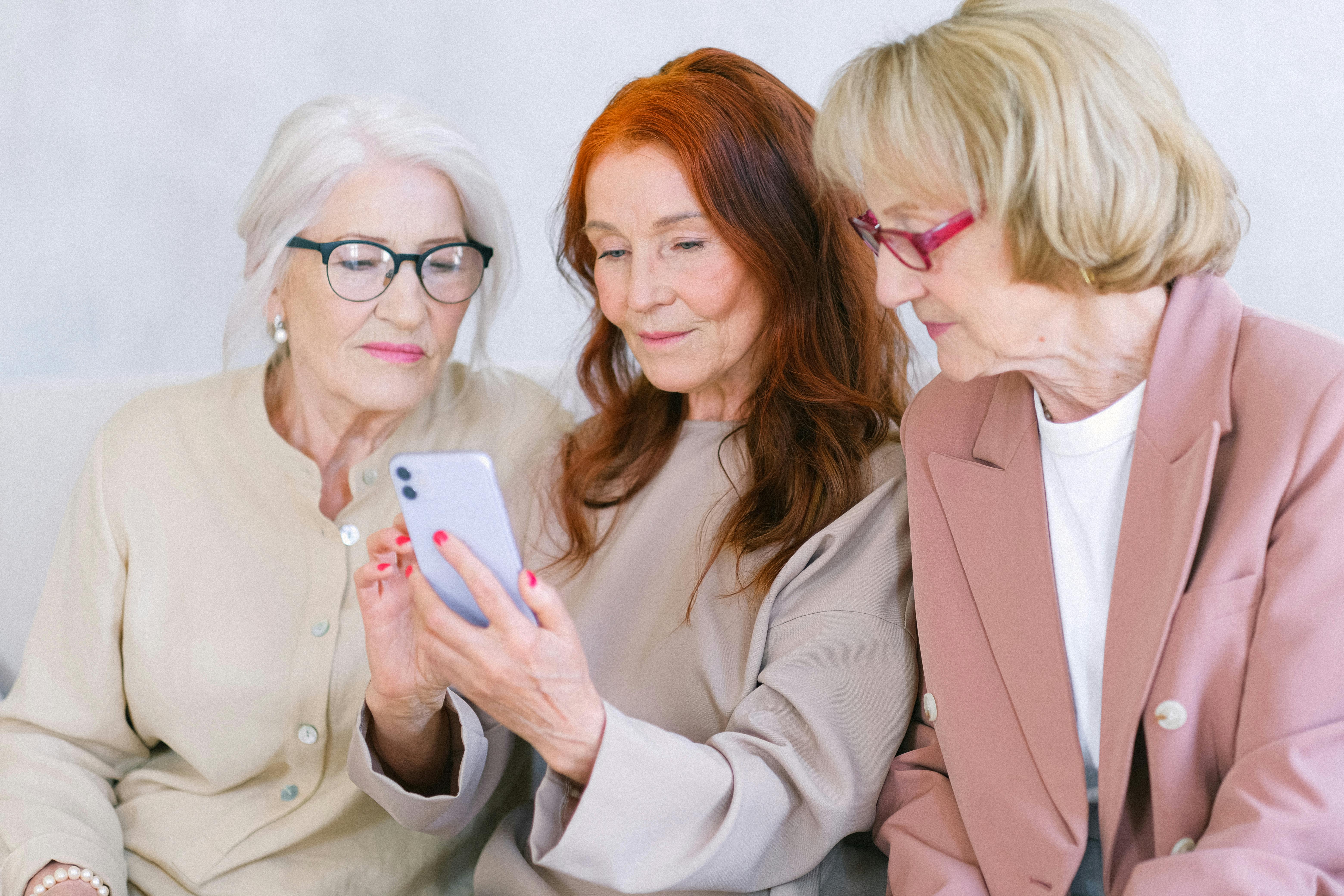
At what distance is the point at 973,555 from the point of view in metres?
1.38

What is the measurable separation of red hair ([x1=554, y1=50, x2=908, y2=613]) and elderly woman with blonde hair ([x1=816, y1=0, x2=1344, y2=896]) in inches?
9.4

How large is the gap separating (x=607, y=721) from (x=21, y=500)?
4.91 feet

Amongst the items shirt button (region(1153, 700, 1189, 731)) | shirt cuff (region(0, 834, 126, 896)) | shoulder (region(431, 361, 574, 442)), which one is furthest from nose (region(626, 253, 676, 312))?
shirt cuff (region(0, 834, 126, 896))

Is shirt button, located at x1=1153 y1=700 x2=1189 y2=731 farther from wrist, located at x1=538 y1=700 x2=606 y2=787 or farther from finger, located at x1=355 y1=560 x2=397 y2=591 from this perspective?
finger, located at x1=355 y1=560 x2=397 y2=591

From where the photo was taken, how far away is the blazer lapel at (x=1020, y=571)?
4.17 feet

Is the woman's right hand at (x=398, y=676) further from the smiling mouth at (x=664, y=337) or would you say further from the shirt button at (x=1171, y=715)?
the shirt button at (x=1171, y=715)

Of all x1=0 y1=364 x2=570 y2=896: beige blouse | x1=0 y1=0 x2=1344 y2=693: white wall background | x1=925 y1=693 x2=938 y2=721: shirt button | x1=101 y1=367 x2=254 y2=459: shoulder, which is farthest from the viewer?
x1=0 y1=0 x2=1344 y2=693: white wall background

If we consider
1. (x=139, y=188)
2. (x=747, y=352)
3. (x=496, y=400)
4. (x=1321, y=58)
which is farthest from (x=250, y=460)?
(x=1321, y=58)

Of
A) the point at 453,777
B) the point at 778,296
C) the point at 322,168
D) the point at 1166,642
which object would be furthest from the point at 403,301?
the point at 1166,642

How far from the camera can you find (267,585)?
1.79 metres

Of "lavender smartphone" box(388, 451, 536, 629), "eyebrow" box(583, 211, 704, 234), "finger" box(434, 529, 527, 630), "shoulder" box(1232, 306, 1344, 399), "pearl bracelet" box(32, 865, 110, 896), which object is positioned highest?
"eyebrow" box(583, 211, 704, 234)

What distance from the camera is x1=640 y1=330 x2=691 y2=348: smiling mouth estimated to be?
1.60 meters

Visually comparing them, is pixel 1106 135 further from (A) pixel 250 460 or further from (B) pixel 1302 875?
(A) pixel 250 460

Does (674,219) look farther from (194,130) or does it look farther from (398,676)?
(194,130)
